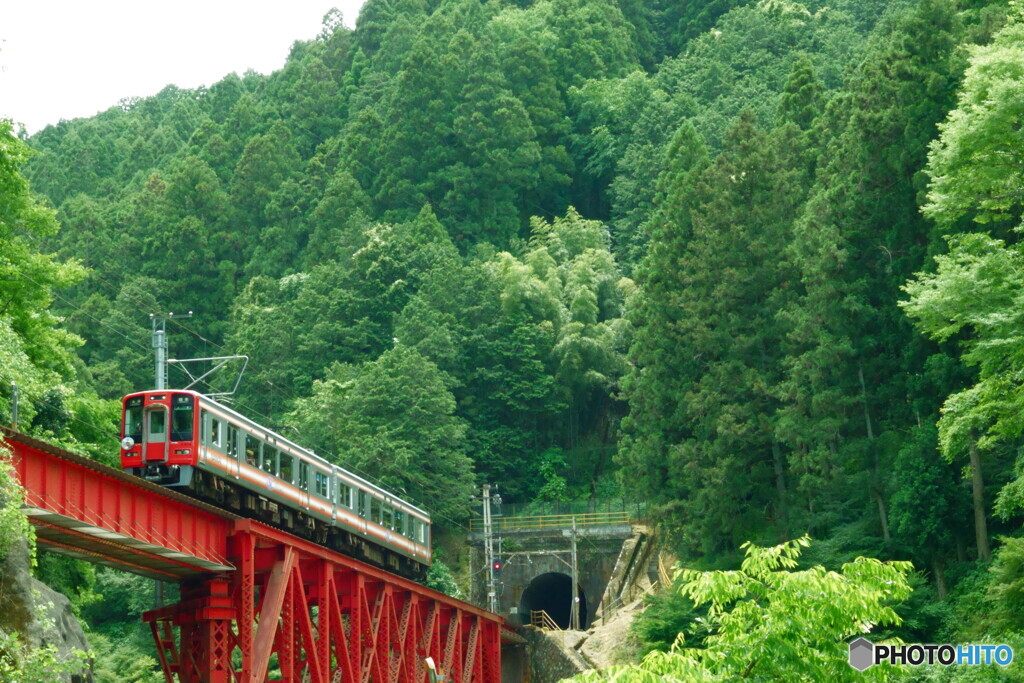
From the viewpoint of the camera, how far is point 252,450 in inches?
1358

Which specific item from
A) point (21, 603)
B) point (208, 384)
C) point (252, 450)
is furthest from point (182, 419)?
point (208, 384)

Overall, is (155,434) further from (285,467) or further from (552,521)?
(552,521)

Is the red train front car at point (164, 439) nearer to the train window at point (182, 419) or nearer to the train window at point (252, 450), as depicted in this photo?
the train window at point (182, 419)

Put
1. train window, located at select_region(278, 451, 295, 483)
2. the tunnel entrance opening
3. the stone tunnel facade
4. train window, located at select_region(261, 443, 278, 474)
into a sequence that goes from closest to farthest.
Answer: train window, located at select_region(261, 443, 278, 474)
train window, located at select_region(278, 451, 295, 483)
the stone tunnel facade
the tunnel entrance opening

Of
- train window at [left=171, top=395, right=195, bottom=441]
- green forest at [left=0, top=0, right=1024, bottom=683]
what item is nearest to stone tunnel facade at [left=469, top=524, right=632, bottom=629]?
green forest at [left=0, top=0, right=1024, bottom=683]

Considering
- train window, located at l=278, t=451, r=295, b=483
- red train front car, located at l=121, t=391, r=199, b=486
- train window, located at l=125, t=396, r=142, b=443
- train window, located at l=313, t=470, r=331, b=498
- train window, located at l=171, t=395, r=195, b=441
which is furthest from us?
train window, located at l=313, t=470, r=331, b=498

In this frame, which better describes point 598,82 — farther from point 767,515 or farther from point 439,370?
point 767,515

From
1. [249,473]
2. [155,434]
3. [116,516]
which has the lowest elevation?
[116,516]

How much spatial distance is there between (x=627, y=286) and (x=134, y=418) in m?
41.0

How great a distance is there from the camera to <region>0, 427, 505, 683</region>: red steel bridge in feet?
76.2

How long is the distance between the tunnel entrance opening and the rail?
2.15m

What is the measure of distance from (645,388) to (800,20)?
49.2 m

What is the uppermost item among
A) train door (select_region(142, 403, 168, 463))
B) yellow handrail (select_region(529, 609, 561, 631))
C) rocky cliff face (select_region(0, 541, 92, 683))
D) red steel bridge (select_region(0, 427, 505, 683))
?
train door (select_region(142, 403, 168, 463))

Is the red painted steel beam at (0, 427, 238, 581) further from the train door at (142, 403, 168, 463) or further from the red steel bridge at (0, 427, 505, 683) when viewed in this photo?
the train door at (142, 403, 168, 463)
